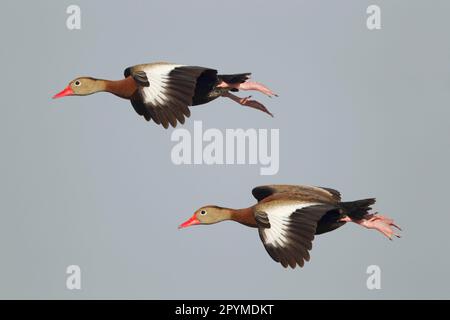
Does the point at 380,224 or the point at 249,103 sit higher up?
the point at 249,103

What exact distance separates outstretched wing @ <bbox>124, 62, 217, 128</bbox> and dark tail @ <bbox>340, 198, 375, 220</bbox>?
6.98 ft

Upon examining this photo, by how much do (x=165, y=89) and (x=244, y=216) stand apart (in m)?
1.83

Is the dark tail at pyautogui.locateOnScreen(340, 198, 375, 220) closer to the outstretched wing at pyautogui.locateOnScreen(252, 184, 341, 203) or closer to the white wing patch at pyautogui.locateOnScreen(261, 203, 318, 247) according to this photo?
the outstretched wing at pyautogui.locateOnScreen(252, 184, 341, 203)

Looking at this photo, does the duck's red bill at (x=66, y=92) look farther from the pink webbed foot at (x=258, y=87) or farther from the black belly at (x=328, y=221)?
the black belly at (x=328, y=221)

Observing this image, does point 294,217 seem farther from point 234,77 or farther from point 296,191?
point 234,77

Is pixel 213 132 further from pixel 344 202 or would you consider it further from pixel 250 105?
pixel 344 202

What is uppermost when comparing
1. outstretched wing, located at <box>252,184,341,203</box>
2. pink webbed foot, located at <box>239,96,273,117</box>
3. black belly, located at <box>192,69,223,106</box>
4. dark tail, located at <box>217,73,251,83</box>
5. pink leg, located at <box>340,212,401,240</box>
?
dark tail, located at <box>217,73,251,83</box>

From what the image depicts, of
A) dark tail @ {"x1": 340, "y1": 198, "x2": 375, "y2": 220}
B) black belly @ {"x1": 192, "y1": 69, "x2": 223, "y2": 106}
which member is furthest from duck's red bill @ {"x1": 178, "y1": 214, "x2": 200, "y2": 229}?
dark tail @ {"x1": 340, "y1": 198, "x2": 375, "y2": 220}

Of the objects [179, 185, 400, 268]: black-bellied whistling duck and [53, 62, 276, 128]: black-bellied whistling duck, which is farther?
[53, 62, 276, 128]: black-bellied whistling duck

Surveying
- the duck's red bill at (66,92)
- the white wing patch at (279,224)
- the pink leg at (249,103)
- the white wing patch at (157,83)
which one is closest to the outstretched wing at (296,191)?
the white wing patch at (279,224)

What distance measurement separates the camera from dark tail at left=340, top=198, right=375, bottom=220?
14.3 m

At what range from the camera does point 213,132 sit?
16.2 m

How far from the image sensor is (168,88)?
13906 mm

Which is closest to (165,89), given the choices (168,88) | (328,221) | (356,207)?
(168,88)
